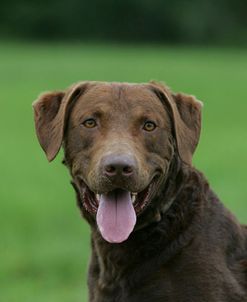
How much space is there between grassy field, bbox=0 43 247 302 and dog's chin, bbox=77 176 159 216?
9.57ft

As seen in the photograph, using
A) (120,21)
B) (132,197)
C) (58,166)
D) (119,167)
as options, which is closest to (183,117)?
(132,197)

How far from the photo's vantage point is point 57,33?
217 ft

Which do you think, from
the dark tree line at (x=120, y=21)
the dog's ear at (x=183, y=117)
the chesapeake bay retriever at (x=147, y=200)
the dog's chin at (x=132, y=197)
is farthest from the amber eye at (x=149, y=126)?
the dark tree line at (x=120, y=21)

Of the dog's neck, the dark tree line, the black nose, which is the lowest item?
the dark tree line

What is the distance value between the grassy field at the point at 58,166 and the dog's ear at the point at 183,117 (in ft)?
10.2

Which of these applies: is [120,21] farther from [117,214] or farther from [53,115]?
[117,214]

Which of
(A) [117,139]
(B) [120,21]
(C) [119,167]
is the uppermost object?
(A) [117,139]

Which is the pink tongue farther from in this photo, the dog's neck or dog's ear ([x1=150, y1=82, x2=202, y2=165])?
dog's ear ([x1=150, y1=82, x2=202, y2=165])

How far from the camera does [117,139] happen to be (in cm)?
599

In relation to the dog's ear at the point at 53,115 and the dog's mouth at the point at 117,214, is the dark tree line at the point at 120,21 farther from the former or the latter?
the dog's mouth at the point at 117,214

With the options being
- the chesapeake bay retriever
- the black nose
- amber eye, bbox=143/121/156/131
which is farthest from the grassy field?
the black nose

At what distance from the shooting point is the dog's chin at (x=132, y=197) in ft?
19.7

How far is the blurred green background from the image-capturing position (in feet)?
34.6

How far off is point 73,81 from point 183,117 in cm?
2906
